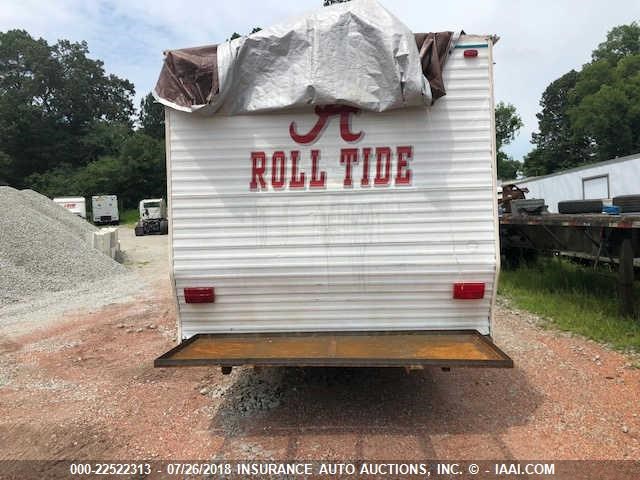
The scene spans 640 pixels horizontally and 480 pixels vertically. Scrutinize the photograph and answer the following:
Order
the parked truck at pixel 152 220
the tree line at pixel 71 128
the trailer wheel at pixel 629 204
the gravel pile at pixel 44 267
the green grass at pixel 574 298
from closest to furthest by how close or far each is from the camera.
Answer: the green grass at pixel 574 298 < the trailer wheel at pixel 629 204 < the gravel pile at pixel 44 267 < the parked truck at pixel 152 220 < the tree line at pixel 71 128

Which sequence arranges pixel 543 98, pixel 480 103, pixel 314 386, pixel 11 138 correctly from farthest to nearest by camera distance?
pixel 543 98, pixel 11 138, pixel 314 386, pixel 480 103

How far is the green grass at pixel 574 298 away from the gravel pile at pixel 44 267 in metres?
8.02

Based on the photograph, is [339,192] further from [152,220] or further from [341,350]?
[152,220]

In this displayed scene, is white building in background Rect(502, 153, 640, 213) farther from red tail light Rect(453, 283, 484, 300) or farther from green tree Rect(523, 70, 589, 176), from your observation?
green tree Rect(523, 70, 589, 176)

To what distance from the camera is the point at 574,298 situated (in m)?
7.69

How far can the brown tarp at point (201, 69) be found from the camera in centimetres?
380

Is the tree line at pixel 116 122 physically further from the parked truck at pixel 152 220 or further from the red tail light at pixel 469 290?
the red tail light at pixel 469 290

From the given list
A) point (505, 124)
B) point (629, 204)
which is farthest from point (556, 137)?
point (629, 204)

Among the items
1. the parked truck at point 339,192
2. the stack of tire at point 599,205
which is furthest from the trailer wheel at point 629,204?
the parked truck at point 339,192

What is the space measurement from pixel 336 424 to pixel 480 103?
2.83 meters

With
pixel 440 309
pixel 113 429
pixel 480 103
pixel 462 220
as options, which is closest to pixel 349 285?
pixel 440 309

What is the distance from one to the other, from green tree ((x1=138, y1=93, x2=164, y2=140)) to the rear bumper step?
67089 mm

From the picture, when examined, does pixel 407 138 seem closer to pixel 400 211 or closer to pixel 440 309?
pixel 400 211

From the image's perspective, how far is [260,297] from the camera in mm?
4055
